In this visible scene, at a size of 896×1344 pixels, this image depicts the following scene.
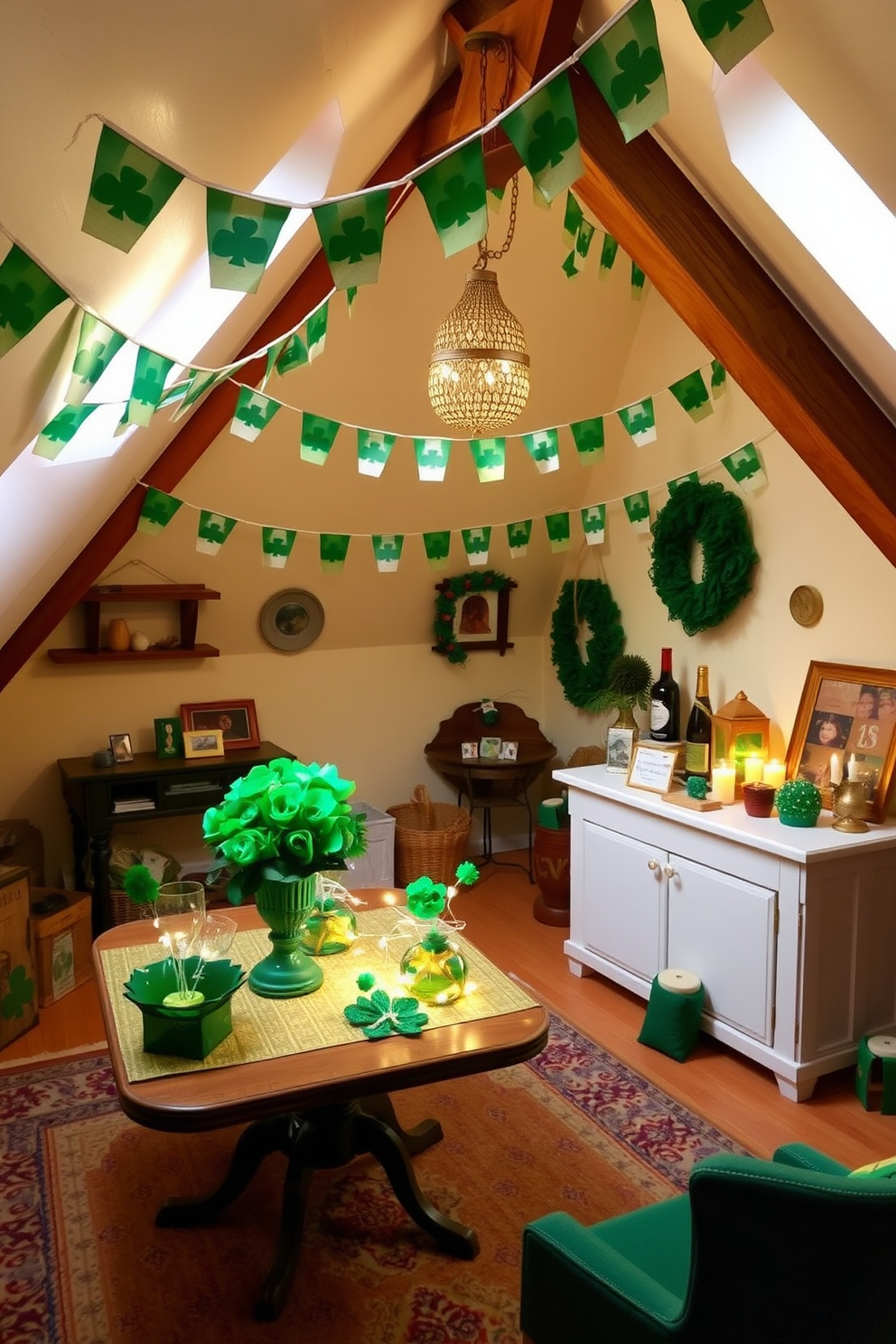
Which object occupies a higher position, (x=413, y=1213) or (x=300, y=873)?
(x=300, y=873)

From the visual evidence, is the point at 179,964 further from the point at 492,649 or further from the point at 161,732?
the point at 492,649

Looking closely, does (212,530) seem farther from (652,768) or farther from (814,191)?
(814,191)

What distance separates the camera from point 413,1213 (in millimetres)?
2312

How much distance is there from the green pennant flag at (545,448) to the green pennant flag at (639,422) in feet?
0.84

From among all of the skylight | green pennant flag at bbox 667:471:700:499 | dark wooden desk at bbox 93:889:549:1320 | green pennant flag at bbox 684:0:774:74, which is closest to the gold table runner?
dark wooden desk at bbox 93:889:549:1320

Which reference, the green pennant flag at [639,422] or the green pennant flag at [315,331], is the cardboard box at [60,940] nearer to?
the green pennant flag at [315,331]

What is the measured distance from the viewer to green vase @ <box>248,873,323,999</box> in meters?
2.16

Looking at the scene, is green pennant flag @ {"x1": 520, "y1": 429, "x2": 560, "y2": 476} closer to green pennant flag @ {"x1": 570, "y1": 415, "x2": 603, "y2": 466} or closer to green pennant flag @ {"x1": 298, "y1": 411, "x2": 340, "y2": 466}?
green pennant flag @ {"x1": 570, "y1": 415, "x2": 603, "y2": 466}

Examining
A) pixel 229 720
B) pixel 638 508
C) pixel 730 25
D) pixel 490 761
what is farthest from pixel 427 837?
pixel 730 25

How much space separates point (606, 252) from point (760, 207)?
1014 mm

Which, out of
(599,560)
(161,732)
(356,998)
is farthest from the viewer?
(599,560)

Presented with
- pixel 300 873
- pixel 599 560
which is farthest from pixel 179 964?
pixel 599 560

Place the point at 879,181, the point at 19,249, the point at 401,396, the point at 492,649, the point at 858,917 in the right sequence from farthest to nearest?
the point at 492,649 < the point at 401,396 < the point at 858,917 < the point at 879,181 < the point at 19,249

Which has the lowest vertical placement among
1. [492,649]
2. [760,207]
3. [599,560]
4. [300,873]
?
[300,873]
